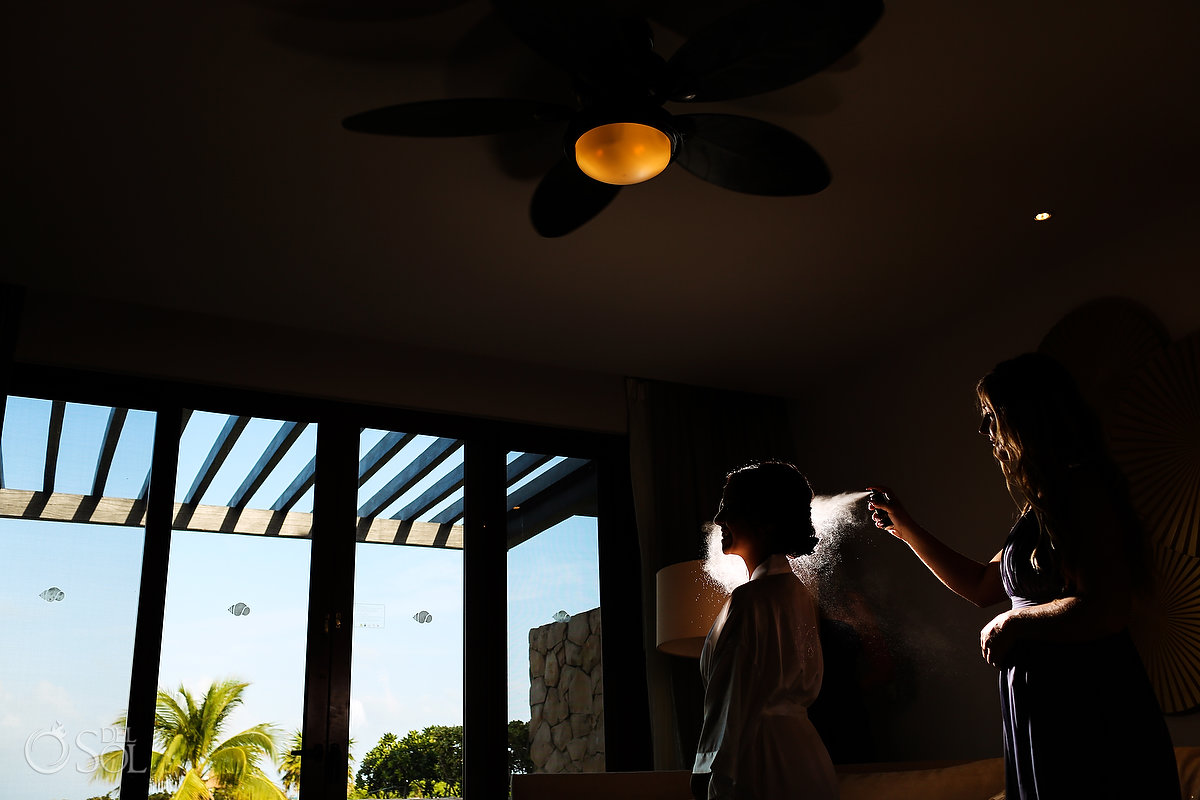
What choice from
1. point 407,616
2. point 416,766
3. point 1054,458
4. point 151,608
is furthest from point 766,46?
point 416,766

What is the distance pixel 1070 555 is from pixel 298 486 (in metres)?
3.48

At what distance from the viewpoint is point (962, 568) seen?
195cm

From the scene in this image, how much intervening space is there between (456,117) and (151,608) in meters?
2.47

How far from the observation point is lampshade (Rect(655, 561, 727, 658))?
13.1 feet

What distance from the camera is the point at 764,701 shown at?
1.85 m

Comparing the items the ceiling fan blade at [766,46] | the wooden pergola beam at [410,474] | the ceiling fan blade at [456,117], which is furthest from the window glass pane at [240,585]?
the ceiling fan blade at [766,46]

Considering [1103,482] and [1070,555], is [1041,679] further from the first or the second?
[1103,482]

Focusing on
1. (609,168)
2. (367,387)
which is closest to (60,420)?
(367,387)

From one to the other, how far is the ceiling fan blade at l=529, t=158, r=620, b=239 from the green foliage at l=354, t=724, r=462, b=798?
233 cm

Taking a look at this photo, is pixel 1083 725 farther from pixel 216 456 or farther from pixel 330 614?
pixel 216 456

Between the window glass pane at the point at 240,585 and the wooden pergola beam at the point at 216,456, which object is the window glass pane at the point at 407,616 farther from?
the wooden pergola beam at the point at 216,456

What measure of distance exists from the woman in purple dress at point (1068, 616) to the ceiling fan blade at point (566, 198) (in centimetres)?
147

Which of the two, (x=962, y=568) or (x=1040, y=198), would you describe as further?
(x=1040, y=198)

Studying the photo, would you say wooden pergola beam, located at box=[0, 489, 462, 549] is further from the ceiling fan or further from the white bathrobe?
the white bathrobe
